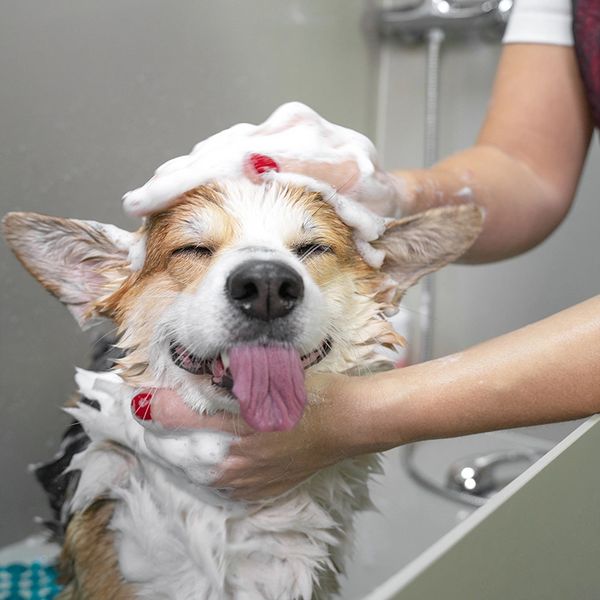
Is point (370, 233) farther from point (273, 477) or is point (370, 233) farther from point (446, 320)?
point (446, 320)

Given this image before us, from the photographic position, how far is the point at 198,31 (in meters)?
1.04

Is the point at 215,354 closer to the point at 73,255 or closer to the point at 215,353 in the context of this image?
the point at 215,353

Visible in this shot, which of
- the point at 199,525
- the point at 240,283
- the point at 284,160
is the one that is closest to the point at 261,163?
the point at 284,160

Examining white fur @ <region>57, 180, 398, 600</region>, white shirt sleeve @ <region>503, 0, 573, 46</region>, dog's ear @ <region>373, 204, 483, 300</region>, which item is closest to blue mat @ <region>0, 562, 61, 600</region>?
white fur @ <region>57, 180, 398, 600</region>

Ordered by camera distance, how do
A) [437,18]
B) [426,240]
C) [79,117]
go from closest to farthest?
[426,240]
[79,117]
[437,18]

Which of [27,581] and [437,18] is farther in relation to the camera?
[437,18]

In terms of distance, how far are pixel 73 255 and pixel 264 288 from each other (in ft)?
0.87

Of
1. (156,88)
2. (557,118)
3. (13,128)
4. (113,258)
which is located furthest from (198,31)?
(557,118)

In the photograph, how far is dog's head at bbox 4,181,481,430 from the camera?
622 millimetres

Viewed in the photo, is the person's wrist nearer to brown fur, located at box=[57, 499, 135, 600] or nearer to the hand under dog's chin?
the hand under dog's chin

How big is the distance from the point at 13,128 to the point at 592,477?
799 mm

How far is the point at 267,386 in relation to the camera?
613 millimetres

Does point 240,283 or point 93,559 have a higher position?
point 240,283

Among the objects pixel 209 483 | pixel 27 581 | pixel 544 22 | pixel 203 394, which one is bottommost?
pixel 27 581
